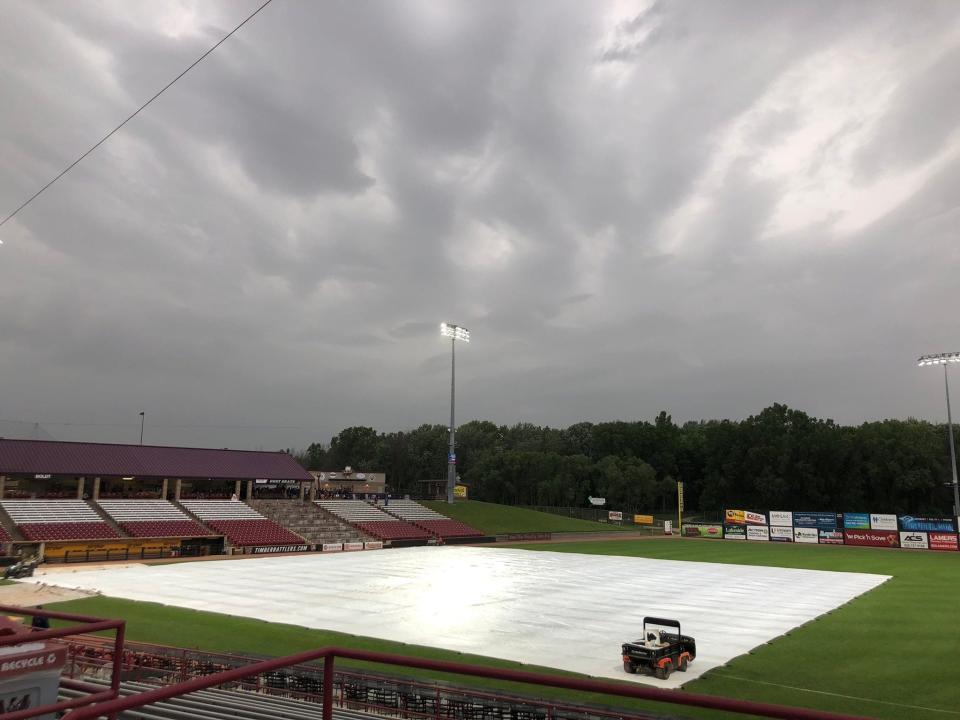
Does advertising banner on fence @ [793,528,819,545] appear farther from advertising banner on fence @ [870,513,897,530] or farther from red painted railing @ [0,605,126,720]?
red painted railing @ [0,605,126,720]

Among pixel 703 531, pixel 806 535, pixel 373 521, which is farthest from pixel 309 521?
pixel 806 535

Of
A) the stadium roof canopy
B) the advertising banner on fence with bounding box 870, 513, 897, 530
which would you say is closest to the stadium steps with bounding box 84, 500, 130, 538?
the stadium roof canopy

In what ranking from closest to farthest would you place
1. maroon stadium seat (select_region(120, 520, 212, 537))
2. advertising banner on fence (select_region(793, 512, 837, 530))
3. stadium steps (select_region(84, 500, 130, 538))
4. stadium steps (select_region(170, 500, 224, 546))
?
1. stadium steps (select_region(84, 500, 130, 538))
2. maroon stadium seat (select_region(120, 520, 212, 537))
3. stadium steps (select_region(170, 500, 224, 546))
4. advertising banner on fence (select_region(793, 512, 837, 530))

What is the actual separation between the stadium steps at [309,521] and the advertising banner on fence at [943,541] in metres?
61.5

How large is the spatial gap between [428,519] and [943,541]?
58.0 m

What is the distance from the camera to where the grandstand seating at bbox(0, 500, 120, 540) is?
50625 mm

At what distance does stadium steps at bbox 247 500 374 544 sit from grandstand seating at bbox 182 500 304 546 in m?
1.75

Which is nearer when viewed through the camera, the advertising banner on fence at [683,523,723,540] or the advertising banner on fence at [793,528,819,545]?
the advertising banner on fence at [793,528,819,545]

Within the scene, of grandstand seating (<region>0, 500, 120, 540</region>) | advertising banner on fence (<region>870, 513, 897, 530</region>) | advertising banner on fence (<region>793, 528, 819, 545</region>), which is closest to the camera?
grandstand seating (<region>0, 500, 120, 540</region>)

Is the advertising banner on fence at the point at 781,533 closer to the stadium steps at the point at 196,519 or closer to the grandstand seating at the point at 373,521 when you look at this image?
the grandstand seating at the point at 373,521

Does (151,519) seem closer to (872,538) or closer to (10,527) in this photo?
(10,527)

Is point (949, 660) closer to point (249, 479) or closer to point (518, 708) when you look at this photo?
point (518, 708)

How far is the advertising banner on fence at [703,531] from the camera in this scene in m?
89.9

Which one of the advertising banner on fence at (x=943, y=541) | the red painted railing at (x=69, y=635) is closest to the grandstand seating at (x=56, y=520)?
the red painted railing at (x=69, y=635)
